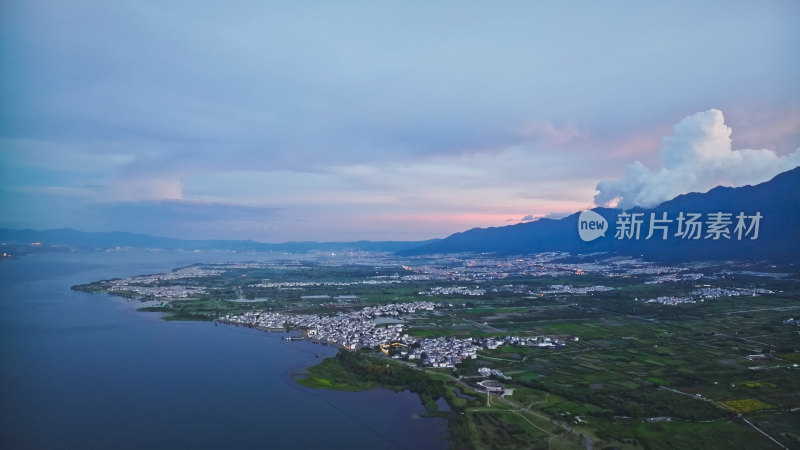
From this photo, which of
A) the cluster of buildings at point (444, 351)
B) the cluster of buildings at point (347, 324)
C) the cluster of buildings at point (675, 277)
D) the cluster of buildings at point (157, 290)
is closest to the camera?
the cluster of buildings at point (444, 351)

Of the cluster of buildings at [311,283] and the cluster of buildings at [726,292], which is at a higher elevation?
the cluster of buildings at [726,292]

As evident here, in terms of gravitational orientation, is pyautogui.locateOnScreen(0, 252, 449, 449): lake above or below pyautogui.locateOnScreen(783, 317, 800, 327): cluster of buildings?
below

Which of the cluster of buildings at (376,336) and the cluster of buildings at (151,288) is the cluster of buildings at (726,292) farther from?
the cluster of buildings at (151,288)

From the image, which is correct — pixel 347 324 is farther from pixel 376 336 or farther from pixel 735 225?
pixel 735 225

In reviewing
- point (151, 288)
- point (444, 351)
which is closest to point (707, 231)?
point (444, 351)

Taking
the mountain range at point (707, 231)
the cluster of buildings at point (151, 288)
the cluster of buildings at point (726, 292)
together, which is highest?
the mountain range at point (707, 231)

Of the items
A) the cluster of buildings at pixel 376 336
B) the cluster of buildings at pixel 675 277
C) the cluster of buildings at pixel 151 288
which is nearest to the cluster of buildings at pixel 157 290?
the cluster of buildings at pixel 151 288

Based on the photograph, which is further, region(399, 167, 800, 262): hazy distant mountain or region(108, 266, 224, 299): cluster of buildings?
region(399, 167, 800, 262): hazy distant mountain

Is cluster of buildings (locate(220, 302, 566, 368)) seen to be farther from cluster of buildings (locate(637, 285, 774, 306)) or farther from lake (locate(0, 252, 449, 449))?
cluster of buildings (locate(637, 285, 774, 306))

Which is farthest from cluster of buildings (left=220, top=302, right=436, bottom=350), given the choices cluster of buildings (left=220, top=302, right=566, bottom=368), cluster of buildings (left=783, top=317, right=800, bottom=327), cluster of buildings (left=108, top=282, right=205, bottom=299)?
cluster of buildings (left=783, top=317, right=800, bottom=327)
